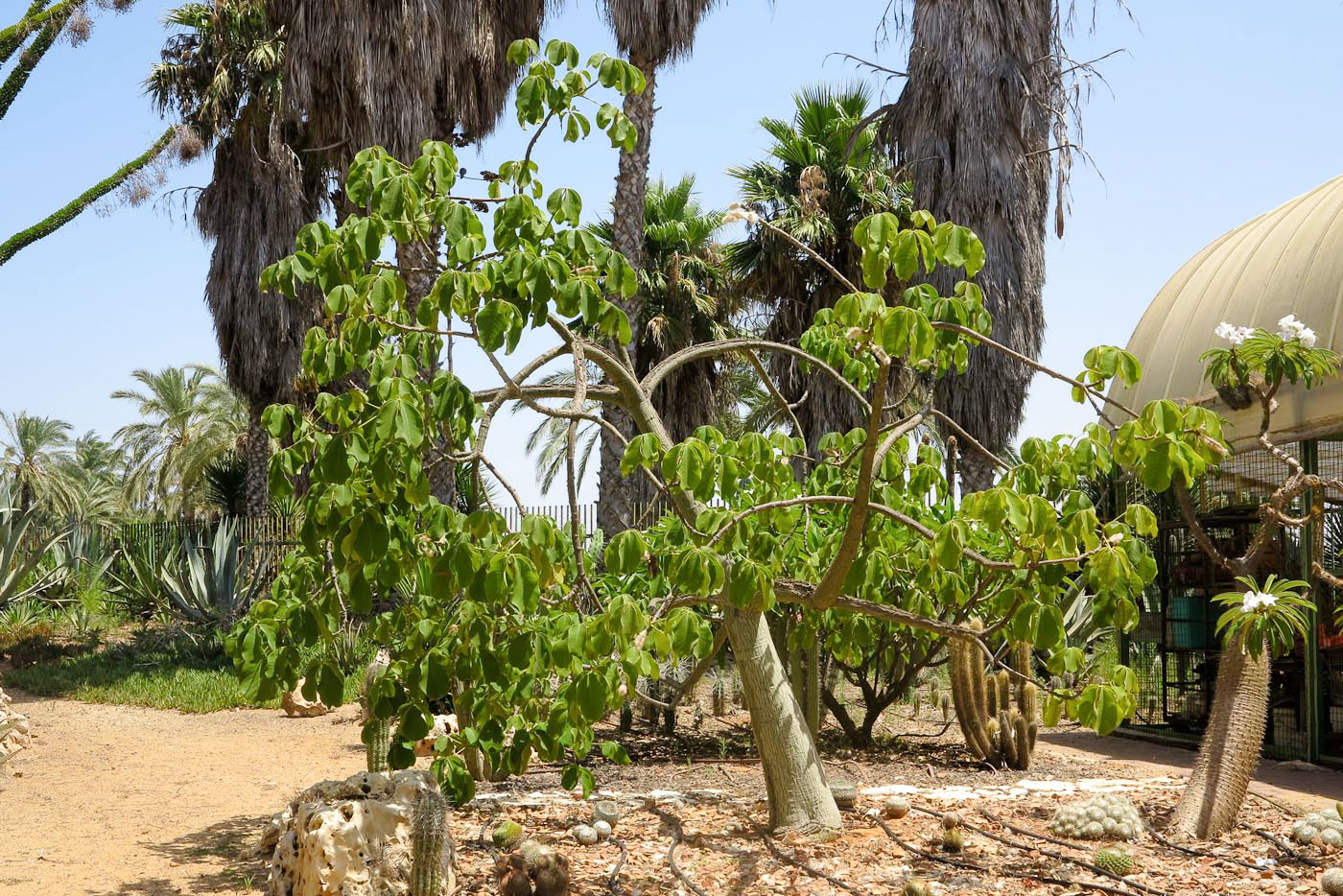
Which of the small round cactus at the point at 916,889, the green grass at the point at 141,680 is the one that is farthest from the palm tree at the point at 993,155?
the small round cactus at the point at 916,889

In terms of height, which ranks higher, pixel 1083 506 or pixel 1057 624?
pixel 1083 506

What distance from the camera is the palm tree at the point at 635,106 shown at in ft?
44.8

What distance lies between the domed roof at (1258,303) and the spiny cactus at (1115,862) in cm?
483

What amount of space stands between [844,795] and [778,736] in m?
1.10

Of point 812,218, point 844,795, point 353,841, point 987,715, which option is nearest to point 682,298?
point 812,218

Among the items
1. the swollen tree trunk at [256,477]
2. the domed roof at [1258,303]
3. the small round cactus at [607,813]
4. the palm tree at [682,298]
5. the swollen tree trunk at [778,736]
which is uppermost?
the palm tree at [682,298]

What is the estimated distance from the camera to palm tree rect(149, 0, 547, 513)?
44.8ft

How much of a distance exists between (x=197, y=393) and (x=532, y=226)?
1377 inches

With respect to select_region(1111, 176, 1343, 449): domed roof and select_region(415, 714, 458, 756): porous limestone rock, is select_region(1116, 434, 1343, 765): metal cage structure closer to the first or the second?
select_region(1111, 176, 1343, 449): domed roof

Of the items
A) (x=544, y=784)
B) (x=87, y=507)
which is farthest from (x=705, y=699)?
(x=87, y=507)

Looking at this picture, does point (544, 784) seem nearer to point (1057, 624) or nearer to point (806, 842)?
point (806, 842)

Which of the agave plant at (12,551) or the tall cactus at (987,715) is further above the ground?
the agave plant at (12,551)

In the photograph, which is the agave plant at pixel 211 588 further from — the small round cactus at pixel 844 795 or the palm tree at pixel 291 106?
the small round cactus at pixel 844 795

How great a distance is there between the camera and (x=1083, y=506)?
409 cm
